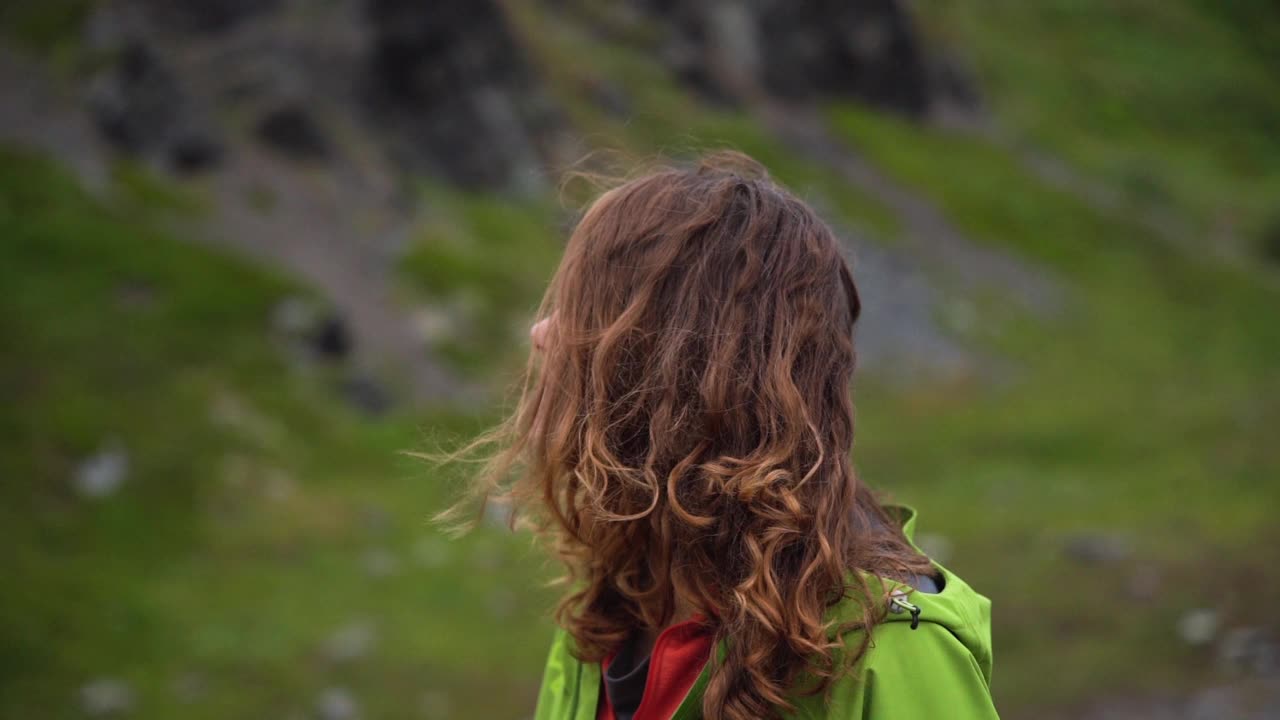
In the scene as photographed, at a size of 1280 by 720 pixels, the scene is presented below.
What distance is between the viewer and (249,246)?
79.7ft

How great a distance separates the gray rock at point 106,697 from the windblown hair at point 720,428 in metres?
10.4

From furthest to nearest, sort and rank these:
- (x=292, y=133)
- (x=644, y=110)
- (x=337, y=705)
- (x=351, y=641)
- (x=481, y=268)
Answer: (x=644, y=110) < (x=292, y=133) < (x=481, y=268) < (x=351, y=641) < (x=337, y=705)

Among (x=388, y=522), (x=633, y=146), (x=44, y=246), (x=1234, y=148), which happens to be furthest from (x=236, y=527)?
(x=1234, y=148)

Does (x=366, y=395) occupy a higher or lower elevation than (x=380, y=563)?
higher

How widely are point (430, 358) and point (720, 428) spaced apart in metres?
20.9

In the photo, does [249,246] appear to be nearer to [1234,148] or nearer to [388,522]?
[388,522]

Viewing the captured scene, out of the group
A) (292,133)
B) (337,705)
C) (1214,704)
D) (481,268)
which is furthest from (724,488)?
(292,133)

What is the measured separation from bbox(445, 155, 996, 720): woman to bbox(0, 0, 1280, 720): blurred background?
1.02 m

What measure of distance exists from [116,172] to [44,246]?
4.74m

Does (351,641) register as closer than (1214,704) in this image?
No

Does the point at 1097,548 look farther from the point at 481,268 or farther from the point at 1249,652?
the point at 481,268

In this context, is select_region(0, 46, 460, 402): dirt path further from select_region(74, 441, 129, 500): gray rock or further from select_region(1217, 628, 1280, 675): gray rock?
select_region(1217, 628, 1280, 675): gray rock

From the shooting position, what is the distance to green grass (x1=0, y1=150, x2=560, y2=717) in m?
13.2

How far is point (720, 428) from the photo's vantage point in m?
3.29
